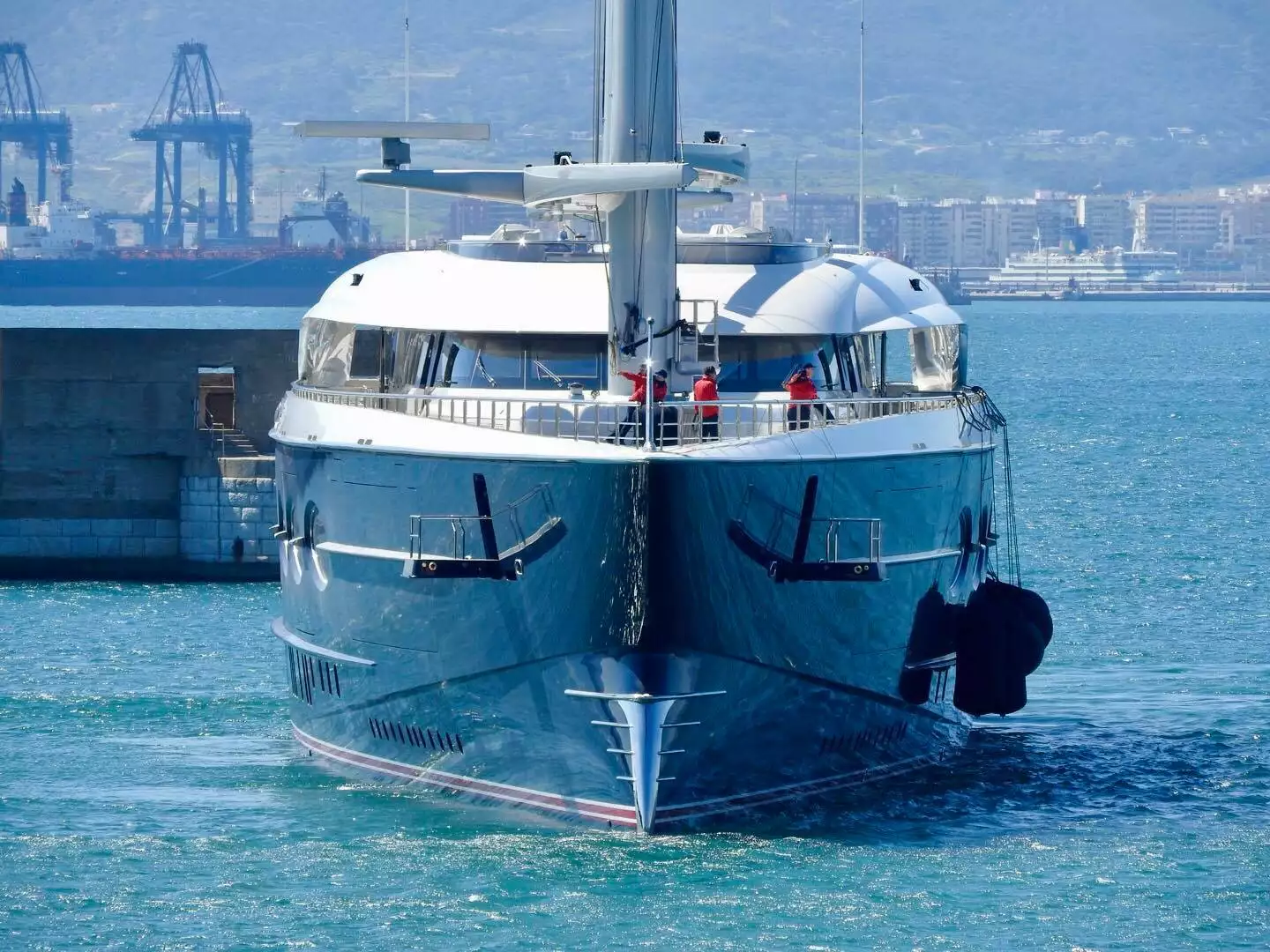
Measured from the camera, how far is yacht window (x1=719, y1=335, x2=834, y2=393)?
22.6 m

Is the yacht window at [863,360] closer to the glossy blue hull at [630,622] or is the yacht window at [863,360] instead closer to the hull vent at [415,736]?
the glossy blue hull at [630,622]

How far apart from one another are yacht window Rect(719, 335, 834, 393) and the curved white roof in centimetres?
34

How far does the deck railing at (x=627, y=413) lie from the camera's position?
20.4 metres

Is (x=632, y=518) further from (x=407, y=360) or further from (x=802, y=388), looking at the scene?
(x=407, y=360)

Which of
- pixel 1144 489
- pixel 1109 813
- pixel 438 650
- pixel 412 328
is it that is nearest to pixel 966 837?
pixel 1109 813

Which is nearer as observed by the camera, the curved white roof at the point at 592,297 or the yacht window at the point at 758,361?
the curved white roof at the point at 592,297

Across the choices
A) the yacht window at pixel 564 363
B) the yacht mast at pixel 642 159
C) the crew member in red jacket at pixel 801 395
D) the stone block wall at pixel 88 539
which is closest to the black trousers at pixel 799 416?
the crew member in red jacket at pixel 801 395

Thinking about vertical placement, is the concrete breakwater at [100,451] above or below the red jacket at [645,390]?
below

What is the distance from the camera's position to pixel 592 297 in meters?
22.5

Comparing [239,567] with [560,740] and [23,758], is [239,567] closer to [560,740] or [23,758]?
[23,758]

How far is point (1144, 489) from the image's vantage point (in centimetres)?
5819

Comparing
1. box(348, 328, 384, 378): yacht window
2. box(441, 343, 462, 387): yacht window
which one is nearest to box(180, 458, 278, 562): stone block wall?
box(348, 328, 384, 378): yacht window

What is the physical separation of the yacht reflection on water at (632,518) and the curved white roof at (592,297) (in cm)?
4

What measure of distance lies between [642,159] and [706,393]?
7.61 feet
